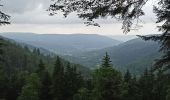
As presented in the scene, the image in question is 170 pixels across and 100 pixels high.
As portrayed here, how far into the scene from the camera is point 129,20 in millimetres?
9805

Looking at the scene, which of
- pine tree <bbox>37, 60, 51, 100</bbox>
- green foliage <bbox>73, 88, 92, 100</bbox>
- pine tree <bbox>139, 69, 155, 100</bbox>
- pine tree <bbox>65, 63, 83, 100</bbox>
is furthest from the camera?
pine tree <bbox>139, 69, 155, 100</bbox>

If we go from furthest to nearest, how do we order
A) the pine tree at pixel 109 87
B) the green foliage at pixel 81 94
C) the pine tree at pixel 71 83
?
the pine tree at pixel 71 83 < the green foliage at pixel 81 94 < the pine tree at pixel 109 87

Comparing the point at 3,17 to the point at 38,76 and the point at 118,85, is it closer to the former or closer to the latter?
the point at 118,85

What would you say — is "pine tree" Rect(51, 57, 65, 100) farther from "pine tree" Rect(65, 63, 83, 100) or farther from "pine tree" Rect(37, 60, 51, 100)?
"pine tree" Rect(37, 60, 51, 100)

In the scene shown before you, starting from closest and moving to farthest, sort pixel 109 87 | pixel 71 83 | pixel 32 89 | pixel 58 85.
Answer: pixel 109 87 < pixel 58 85 < pixel 71 83 < pixel 32 89

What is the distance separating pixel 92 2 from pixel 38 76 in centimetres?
6303

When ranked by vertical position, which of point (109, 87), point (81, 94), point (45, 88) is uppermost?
point (109, 87)

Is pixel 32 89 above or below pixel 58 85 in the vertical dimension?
below

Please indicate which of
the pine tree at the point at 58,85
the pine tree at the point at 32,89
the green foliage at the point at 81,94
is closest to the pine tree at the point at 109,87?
the pine tree at the point at 58,85

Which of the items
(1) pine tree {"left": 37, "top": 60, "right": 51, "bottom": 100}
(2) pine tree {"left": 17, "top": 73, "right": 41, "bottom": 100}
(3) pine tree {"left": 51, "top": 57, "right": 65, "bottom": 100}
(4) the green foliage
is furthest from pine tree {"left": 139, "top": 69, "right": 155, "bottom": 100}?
(2) pine tree {"left": 17, "top": 73, "right": 41, "bottom": 100}

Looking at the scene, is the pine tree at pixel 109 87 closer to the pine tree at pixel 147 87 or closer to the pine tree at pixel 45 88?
the pine tree at pixel 45 88

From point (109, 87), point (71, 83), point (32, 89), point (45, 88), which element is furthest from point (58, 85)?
point (109, 87)

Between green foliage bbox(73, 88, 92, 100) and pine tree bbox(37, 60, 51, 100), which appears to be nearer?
green foliage bbox(73, 88, 92, 100)

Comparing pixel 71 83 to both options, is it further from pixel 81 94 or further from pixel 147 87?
pixel 147 87
